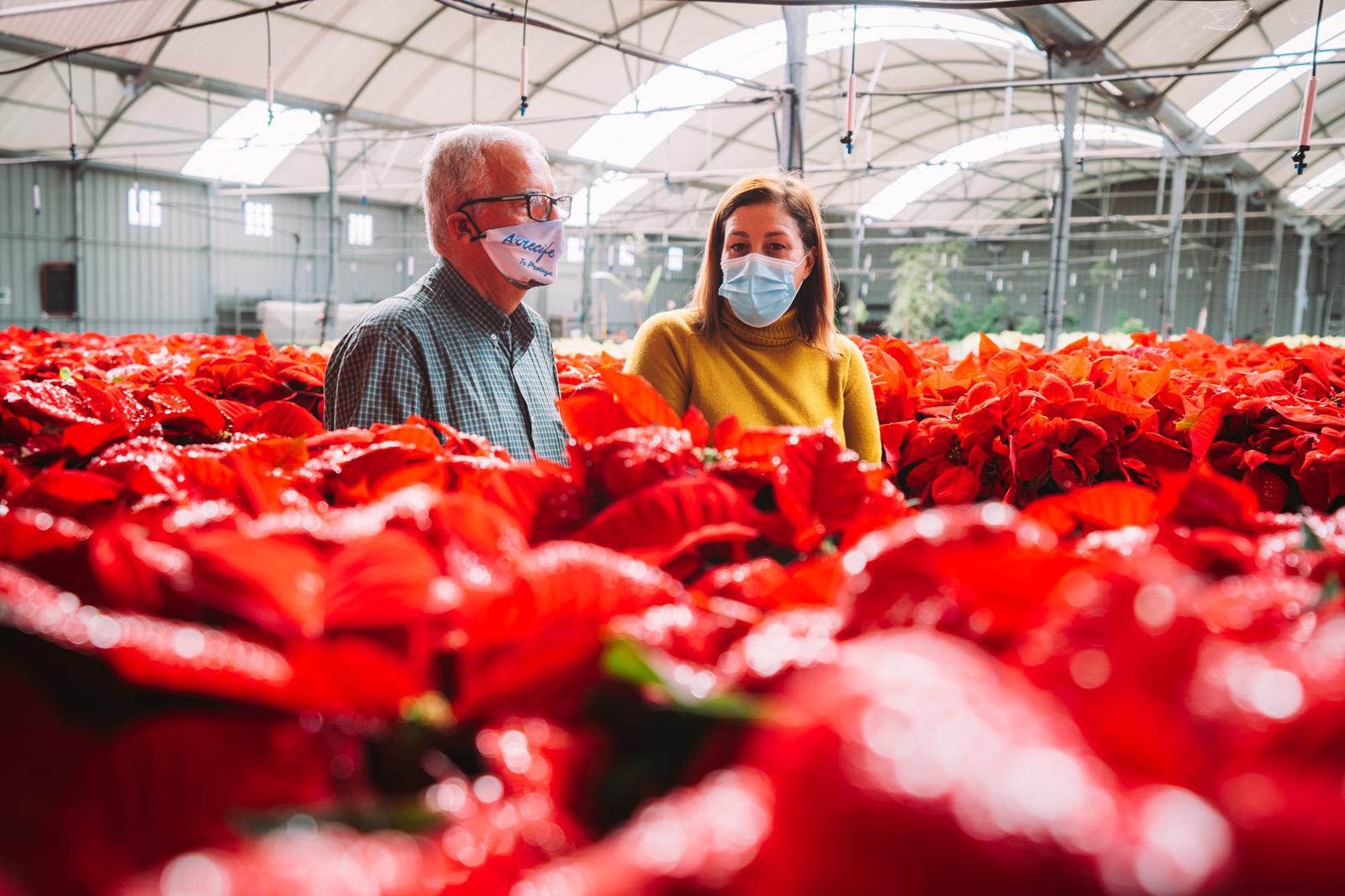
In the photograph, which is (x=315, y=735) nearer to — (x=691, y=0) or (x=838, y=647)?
(x=838, y=647)

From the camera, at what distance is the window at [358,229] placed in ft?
78.6

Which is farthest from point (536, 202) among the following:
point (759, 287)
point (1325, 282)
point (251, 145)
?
point (1325, 282)

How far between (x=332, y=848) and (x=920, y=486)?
2.21m

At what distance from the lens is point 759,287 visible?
2881 mm

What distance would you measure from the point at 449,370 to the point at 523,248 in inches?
18.2

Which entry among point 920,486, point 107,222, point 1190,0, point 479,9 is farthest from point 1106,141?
point 920,486

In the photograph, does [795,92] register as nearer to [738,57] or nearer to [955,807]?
[955,807]

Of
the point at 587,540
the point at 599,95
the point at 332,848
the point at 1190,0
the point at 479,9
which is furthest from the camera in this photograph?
the point at 599,95

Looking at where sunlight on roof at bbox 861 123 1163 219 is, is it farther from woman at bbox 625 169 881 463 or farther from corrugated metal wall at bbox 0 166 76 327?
corrugated metal wall at bbox 0 166 76 327

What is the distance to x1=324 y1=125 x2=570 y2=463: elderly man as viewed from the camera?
2.46m

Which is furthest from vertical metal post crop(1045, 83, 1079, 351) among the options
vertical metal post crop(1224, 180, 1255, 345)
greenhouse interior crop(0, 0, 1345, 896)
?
vertical metal post crop(1224, 180, 1255, 345)

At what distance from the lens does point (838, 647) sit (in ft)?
1.68

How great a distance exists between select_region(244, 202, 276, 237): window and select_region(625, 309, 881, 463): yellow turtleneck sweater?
22.0 m

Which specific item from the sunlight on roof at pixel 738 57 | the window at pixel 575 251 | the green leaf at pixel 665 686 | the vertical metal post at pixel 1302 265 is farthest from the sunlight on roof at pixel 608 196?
the green leaf at pixel 665 686
